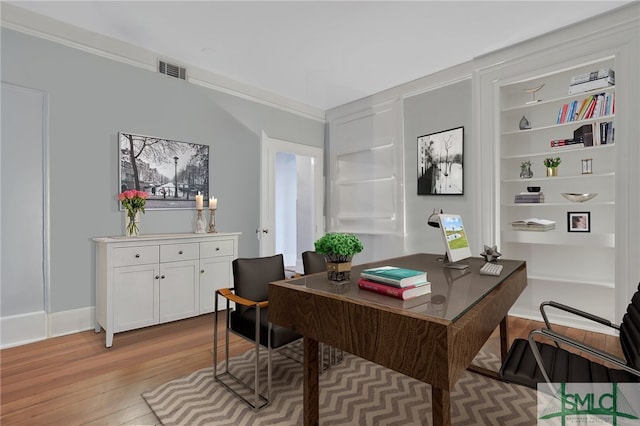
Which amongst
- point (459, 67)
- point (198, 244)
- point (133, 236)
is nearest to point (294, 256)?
point (198, 244)

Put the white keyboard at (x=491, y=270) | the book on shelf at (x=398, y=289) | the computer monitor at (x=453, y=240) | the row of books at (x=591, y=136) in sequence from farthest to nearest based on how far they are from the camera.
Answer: the row of books at (x=591, y=136) → the computer monitor at (x=453, y=240) → the white keyboard at (x=491, y=270) → the book on shelf at (x=398, y=289)

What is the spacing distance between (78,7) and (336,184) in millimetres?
3724

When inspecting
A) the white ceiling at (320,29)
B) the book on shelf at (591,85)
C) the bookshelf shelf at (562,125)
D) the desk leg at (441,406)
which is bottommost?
the desk leg at (441,406)

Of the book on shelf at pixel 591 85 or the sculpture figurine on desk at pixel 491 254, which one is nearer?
the sculpture figurine on desk at pixel 491 254

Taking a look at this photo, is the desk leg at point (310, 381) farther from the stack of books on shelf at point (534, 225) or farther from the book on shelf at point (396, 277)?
the stack of books on shelf at point (534, 225)

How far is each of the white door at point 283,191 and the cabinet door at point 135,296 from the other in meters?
1.62

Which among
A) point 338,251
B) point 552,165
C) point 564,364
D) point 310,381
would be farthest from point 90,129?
point 552,165

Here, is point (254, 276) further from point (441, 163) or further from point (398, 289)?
point (441, 163)

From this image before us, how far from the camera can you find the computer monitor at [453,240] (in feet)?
6.58

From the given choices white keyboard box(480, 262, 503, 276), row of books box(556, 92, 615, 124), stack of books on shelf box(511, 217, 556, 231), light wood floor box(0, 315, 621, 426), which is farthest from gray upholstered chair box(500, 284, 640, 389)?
row of books box(556, 92, 615, 124)

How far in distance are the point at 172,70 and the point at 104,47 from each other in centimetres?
66

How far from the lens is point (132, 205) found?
3223 millimetres

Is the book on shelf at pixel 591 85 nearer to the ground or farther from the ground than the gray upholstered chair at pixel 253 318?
farther from the ground

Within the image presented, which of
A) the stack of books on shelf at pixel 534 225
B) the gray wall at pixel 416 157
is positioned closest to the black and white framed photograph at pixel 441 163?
the gray wall at pixel 416 157
